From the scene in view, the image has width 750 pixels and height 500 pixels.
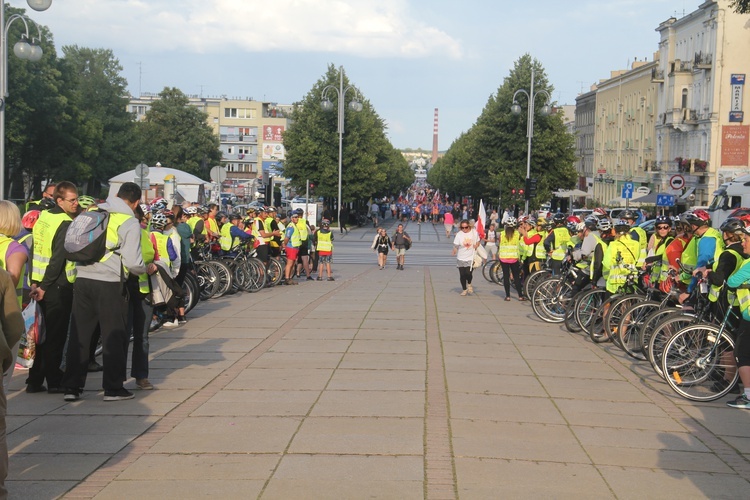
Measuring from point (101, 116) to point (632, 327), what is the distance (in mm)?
74991

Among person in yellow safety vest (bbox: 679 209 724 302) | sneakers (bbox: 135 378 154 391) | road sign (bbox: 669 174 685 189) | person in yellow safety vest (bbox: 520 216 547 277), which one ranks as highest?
road sign (bbox: 669 174 685 189)

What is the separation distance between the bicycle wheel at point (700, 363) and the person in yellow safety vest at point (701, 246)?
0.87 m

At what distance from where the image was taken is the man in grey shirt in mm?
8484

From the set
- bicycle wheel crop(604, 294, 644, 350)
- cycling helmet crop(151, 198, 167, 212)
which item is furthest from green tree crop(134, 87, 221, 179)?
bicycle wheel crop(604, 294, 644, 350)

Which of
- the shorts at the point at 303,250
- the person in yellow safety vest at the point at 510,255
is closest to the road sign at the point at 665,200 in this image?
the person in yellow safety vest at the point at 510,255

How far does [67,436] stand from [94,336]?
2010mm

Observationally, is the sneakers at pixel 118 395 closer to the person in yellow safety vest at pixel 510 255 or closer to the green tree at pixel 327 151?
the person in yellow safety vest at pixel 510 255

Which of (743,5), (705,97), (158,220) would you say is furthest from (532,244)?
(705,97)

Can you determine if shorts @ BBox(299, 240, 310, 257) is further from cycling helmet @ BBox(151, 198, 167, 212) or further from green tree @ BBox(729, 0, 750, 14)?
green tree @ BBox(729, 0, 750, 14)

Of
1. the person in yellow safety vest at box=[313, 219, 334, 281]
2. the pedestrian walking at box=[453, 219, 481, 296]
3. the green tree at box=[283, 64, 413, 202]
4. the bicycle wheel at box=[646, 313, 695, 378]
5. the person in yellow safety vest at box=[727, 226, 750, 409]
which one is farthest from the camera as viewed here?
the green tree at box=[283, 64, 413, 202]

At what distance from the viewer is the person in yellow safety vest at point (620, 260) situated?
13.2 meters

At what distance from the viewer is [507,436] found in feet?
24.9

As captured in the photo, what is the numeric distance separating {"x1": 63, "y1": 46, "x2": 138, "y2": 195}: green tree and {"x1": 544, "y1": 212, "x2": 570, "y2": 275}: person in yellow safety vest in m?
51.4

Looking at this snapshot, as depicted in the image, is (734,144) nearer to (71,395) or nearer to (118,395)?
(118,395)
